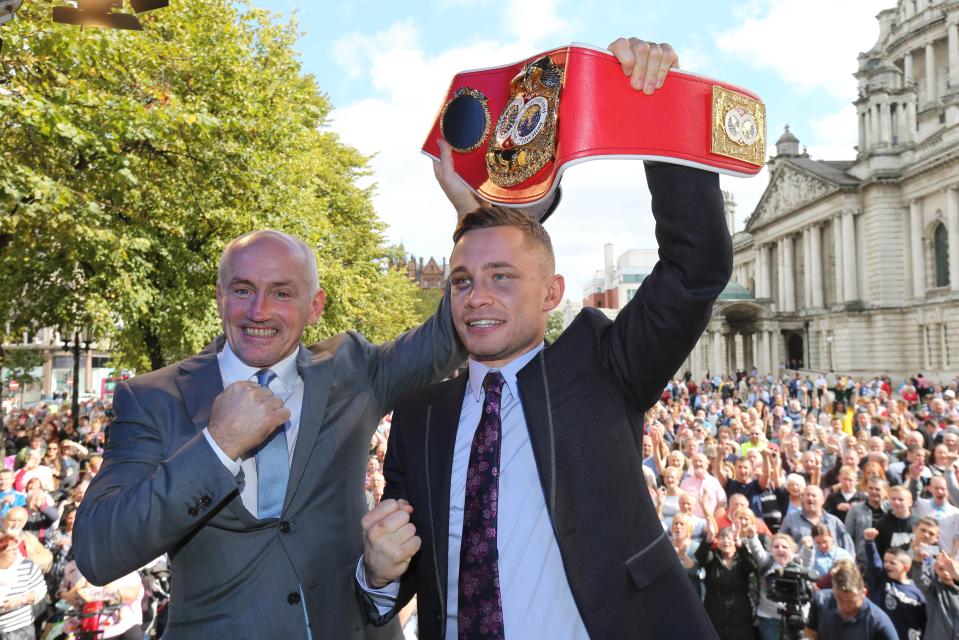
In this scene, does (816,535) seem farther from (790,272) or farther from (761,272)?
(761,272)

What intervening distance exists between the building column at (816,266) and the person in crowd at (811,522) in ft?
170

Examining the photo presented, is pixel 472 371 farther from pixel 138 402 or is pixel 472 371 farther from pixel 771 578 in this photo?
pixel 771 578

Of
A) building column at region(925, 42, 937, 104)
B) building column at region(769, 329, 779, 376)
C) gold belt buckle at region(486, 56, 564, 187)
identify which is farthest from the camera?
building column at region(925, 42, 937, 104)

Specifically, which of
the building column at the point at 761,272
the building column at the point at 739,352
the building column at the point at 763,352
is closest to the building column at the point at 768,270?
the building column at the point at 761,272

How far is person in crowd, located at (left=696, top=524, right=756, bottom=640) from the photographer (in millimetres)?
6723

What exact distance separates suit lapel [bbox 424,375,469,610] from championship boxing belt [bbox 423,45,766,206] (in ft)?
2.30

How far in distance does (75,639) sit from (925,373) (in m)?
48.2

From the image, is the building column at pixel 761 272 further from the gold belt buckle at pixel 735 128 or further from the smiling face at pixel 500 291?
the smiling face at pixel 500 291

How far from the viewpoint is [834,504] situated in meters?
8.95

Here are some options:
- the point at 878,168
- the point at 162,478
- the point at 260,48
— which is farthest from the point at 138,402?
the point at 878,168

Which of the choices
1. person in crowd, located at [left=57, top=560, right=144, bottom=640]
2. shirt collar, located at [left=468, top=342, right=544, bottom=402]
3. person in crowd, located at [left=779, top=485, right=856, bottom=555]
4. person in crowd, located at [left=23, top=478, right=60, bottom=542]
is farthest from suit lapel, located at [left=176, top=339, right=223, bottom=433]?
person in crowd, located at [left=23, top=478, right=60, bottom=542]

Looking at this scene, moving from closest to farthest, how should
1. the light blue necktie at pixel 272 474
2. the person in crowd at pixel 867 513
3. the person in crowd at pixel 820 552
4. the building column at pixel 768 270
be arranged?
the light blue necktie at pixel 272 474
the person in crowd at pixel 820 552
the person in crowd at pixel 867 513
the building column at pixel 768 270

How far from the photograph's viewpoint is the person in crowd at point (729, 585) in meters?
6.72

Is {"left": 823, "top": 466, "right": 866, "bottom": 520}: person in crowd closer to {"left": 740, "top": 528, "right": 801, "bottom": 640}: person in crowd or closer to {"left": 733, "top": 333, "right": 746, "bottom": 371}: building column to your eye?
{"left": 740, "top": 528, "right": 801, "bottom": 640}: person in crowd
